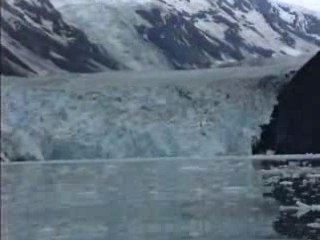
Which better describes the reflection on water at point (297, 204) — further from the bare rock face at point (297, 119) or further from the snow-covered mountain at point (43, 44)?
the bare rock face at point (297, 119)

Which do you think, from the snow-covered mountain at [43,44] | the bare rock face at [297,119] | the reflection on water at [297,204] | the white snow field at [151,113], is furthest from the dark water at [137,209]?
the bare rock face at [297,119]

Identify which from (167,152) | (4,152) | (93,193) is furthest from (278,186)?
(167,152)

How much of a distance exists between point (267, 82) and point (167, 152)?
3698 millimetres

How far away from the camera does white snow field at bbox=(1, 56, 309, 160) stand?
22.1 meters

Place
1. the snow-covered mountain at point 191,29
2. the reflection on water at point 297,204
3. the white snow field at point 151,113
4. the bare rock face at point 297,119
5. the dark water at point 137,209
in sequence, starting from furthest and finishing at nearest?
1. the snow-covered mountain at point 191,29
2. the bare rock face at point 297,119
3. the white snow field at point 151,113
4. the dark water at point 137,209
5. the reflection on water at point 297,204

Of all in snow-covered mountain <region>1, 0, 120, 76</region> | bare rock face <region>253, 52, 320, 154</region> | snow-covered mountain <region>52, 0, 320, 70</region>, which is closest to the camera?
snow-covered mountain <region>1, 0, 120, 76</region>

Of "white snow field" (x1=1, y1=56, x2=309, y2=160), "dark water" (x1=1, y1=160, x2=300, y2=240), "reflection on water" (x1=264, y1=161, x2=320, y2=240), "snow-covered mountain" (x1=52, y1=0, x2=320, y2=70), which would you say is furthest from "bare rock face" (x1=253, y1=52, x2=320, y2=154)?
"reflection on water" (x1=264, y1=161, x2=320, y2=240)

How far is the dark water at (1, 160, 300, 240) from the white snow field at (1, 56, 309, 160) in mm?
4761

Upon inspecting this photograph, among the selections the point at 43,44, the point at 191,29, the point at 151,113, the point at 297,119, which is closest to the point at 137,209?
the point at 151,113

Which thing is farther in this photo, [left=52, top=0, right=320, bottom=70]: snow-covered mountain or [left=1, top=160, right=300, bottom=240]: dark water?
[left=52, top=0, right=320, bottom=70]: snow-covered mountain

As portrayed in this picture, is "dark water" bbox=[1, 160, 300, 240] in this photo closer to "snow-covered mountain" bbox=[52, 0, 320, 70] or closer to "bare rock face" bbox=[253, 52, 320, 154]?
"bare rock face" bbox=[253, 52, 320, 154]

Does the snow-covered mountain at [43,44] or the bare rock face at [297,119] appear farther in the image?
the bare rock face at [297,119]

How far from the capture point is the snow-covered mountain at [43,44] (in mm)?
20763

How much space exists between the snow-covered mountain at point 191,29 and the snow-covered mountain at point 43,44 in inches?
18.3
